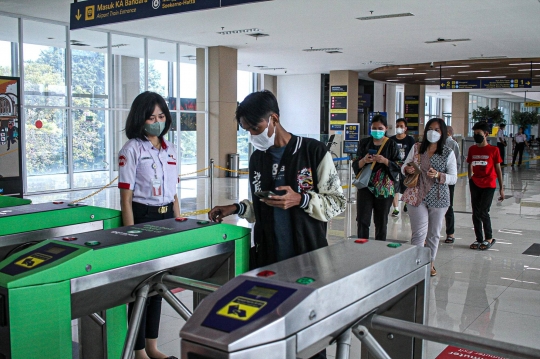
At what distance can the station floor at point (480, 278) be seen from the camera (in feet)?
13.7

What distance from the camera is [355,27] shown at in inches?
496

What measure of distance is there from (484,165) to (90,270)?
19.2 ft

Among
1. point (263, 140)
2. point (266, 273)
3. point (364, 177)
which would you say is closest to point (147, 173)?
point (263, 140)

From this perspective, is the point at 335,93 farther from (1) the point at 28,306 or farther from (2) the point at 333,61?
(1) the point at 28,306

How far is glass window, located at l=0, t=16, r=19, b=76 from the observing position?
478 inches

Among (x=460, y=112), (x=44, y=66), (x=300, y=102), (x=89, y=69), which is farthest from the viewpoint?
(x=460, y=112)

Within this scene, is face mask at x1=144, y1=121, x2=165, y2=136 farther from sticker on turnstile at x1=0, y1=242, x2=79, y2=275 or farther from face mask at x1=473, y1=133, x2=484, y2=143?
face mask at x1=473, y1=133, x2=484, y2=143

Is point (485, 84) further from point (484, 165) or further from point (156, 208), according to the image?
point (156, 208)

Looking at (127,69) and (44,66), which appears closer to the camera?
(44,66)

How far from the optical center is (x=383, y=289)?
70.4 inches

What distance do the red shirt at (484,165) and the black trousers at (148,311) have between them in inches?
183

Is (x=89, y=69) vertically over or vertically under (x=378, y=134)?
over

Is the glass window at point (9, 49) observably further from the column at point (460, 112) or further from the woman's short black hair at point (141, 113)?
the column at point (460, 112)

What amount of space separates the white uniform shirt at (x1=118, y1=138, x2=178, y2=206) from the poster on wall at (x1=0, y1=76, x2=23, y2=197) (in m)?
4.88
